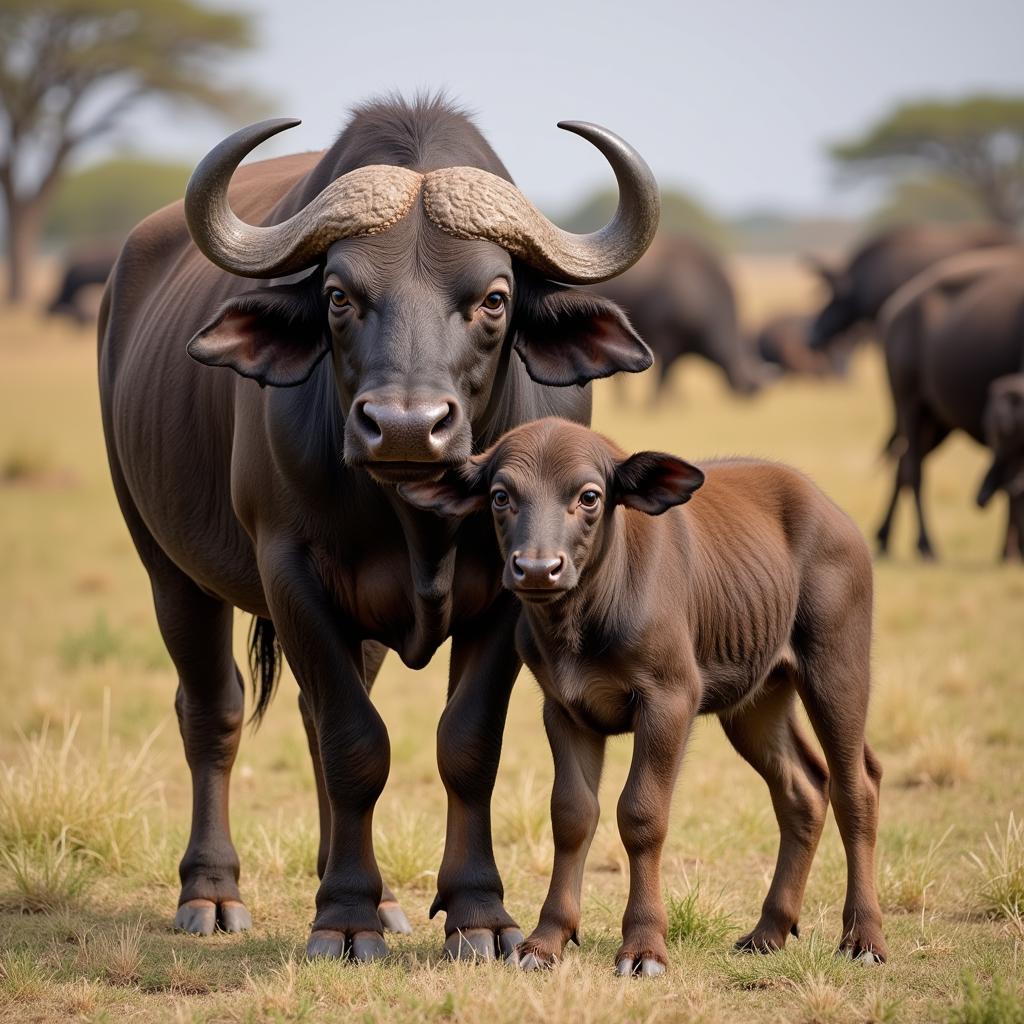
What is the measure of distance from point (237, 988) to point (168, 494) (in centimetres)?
202

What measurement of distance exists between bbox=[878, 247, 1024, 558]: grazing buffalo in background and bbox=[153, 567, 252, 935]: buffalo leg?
26.8 ft

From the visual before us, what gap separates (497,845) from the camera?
→ 664cm

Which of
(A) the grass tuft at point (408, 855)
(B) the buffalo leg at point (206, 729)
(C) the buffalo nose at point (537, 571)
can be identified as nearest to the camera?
(C) the buffalo nose at point (537, 571)

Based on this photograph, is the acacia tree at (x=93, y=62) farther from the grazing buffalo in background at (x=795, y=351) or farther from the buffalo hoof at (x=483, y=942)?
the buffalo hoof at (x=483, y=942)

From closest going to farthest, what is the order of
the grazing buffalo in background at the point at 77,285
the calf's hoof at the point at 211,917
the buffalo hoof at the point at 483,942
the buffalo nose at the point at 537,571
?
1. the buffalo nose at the point at 537,571
2. the buffalo hoof at the point at 483,942
3. the calf's hoof at the point at 211,917
4. the grazing buffalo in background at the point at 77,285

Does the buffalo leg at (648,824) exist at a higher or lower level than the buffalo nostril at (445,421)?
lower

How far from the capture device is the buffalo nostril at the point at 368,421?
4363 mm

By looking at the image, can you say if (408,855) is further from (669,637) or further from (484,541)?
(669,637)

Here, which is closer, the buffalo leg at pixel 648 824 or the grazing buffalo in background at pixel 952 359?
the buffalo leg at pixel 648 824

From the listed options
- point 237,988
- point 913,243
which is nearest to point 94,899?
point 237,988

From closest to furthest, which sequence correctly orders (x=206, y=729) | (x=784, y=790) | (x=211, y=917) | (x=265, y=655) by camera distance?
(x=784, y=790), (x=211, y=917), (x=206, y=729), (x=265, y=655)

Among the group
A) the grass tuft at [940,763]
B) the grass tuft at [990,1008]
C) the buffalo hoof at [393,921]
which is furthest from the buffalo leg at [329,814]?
the grass tuft at [940,763]

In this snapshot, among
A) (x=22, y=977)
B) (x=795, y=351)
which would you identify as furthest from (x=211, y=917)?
(x=795, y=351)

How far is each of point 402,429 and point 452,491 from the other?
0.30 m
